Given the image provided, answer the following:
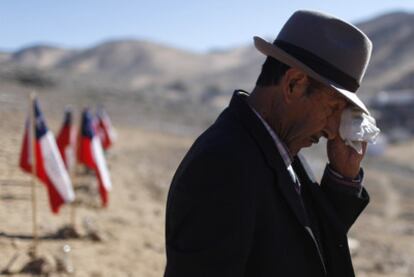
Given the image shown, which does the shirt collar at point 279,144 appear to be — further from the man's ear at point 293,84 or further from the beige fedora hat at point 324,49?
the beige fedora hat at point 324,49

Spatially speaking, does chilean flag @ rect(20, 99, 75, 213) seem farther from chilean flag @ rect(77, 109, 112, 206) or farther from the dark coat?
the dark coat

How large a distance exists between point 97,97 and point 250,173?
39.0 m

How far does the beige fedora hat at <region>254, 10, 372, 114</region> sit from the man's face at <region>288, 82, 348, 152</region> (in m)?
0.06

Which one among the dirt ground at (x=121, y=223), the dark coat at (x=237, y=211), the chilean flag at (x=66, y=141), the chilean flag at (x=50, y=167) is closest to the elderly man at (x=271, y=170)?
the dark coat at (x=237, y=211)

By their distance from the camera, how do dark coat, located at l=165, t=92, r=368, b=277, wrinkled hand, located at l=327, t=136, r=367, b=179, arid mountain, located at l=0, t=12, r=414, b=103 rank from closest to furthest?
1. dark coat, located at l=165, t=92, r=368, b=277
2. wrinkled hand, located at l=327, t=136, r=367, b=179
3. arid mountain, located at l=0, t=12, r=414, b=103

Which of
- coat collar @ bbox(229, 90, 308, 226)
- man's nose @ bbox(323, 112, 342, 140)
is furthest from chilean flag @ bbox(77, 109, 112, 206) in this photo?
coat collar @ bbox(229, 90, 308, 226)

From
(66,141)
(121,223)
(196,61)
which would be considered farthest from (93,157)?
(196,61)

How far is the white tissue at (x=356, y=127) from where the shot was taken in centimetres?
234

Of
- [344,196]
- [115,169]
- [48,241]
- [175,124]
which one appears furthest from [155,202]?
[175,124]

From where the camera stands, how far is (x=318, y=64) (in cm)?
220

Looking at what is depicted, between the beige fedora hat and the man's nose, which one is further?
the man's nose

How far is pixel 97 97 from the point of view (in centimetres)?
4038

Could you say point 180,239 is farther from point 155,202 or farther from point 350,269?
point 155,202

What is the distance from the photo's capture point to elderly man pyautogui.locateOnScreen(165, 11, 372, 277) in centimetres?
203
